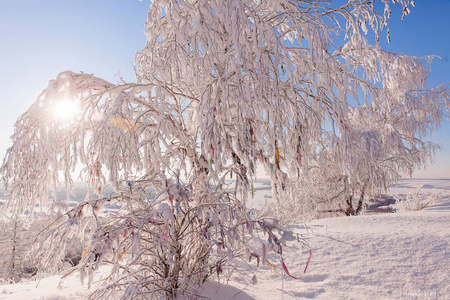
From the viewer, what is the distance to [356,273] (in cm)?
292

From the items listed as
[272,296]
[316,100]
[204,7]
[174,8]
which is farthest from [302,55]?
[272,296]

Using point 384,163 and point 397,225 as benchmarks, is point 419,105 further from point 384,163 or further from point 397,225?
point 397,225

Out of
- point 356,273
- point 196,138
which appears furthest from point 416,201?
point 196,138

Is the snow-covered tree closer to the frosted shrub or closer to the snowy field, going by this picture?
the snowy field

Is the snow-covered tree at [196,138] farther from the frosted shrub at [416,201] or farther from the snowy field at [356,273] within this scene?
the frosted shrub at [416,201]

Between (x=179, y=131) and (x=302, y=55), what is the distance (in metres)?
2.02

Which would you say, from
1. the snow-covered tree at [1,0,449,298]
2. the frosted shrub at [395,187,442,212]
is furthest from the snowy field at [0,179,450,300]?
the frosted shrub at [395,187,442,212]

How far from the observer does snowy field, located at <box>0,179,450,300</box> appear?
2580 millimetres

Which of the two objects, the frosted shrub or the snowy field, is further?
the frosted shrub

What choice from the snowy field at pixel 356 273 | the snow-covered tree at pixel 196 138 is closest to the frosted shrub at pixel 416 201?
the snowy field at pixel 356 273

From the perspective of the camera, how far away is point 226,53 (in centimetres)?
290

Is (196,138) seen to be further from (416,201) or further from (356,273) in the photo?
(416,201)

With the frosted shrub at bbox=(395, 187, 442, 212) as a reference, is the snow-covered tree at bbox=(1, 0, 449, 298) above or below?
above

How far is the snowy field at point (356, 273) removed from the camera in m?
2.58
